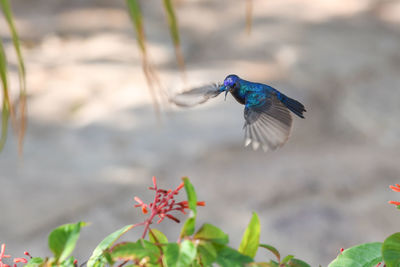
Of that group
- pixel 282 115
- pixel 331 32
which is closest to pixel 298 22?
pixel 331 32

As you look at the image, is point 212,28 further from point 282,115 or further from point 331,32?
point 282,115

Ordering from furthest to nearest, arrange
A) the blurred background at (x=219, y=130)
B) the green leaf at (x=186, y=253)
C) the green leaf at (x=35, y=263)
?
the blurred background at (x=219, y=130), the green leaf at (x=35, y=263), the green leaf at (x=186, y=253)

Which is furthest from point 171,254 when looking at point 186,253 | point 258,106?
point 258,106

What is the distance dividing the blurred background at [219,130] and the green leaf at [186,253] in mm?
2189

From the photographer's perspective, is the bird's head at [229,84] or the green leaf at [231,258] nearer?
the green leaf at [231,258]

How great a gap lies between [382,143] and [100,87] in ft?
5.66

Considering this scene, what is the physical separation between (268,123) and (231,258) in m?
0.17

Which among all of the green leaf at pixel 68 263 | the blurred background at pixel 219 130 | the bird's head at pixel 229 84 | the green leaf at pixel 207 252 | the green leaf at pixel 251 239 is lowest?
the green leaf at pixel 68 263

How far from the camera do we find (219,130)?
3.52 meters

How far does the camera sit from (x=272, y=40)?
4.42 m

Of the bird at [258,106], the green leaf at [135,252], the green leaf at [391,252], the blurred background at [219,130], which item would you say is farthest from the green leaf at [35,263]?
the blurred background at [219,130]

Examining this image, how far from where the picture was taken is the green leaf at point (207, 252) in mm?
584

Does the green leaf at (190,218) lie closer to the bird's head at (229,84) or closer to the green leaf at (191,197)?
the green leaf at (191,197)

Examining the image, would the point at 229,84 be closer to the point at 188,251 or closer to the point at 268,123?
the point at 268,123
